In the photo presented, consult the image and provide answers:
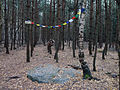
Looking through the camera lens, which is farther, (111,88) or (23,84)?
(23,84)

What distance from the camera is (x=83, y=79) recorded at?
607cm

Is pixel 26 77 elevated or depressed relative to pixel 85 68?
depressed

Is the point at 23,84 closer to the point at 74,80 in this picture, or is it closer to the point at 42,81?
the point at 42,81

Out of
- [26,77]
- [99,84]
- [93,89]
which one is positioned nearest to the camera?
[93,89]

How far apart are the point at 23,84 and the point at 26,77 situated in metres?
0.80

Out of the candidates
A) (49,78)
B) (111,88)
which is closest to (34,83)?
(49,78)

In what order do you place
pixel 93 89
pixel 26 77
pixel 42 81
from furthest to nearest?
1. pixel 26 77
2. pixel 42 81
3. pixel 93 89

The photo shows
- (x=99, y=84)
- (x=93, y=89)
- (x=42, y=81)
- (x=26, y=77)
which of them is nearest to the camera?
(x=93, y=89)

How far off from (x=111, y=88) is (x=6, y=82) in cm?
502

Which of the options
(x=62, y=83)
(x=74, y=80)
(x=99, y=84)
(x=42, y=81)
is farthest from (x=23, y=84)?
(x=99, y=84)

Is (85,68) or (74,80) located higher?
(85,68)

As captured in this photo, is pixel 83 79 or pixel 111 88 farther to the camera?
pixel 83 79

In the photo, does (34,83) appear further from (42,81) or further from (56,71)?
(56,71)

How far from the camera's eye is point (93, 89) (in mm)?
5070
